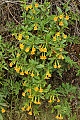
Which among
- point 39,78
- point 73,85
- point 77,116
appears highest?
point 39,78

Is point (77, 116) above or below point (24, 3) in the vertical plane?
below

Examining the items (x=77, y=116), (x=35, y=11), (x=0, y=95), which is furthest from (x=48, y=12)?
(x=77, y=116)

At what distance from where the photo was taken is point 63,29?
2.49 meters

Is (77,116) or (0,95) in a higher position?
(0,95)

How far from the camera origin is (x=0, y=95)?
2.43 m

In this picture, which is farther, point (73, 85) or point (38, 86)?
point (73, 85)

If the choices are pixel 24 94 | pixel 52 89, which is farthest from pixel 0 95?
pixel 52 89

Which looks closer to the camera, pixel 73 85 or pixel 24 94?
pixel 24 94

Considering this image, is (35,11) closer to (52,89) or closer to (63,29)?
(63,29)

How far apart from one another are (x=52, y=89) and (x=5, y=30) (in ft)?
2.04

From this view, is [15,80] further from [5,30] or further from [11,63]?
[5,30]

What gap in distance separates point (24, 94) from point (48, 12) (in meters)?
0.65

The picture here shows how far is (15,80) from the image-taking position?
2580 millimetres

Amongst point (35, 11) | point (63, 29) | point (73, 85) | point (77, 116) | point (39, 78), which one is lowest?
point (77, 116)
